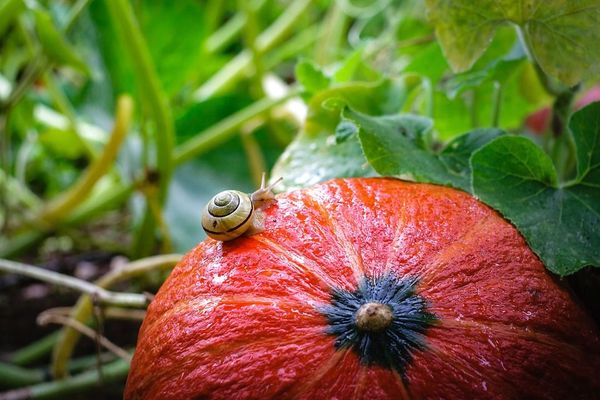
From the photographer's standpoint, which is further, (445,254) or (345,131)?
(345,131)

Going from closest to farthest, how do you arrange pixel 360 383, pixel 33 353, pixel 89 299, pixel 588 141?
1. pixel 360 383
2. pixel 588 141
3. pixel 89 299
4. pixel 33 353

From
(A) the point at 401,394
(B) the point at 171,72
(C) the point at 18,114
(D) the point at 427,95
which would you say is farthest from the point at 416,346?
(C) the point at 18,114

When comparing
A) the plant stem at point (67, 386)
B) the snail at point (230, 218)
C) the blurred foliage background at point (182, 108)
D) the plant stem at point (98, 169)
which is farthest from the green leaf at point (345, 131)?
the plant stem at point (98, 169)

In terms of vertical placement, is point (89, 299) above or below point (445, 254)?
above

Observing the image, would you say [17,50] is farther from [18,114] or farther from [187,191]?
[187,191]

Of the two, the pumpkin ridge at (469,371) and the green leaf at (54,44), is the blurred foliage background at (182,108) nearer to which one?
the green leaf at (54,44)

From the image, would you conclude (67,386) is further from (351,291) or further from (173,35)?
(173,35)

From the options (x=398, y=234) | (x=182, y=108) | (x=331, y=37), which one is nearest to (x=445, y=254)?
(x=398, y=234)

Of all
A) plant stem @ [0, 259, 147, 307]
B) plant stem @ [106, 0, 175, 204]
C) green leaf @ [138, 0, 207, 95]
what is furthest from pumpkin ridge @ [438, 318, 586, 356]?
green leaf @ [138, 0, 207, 95]
